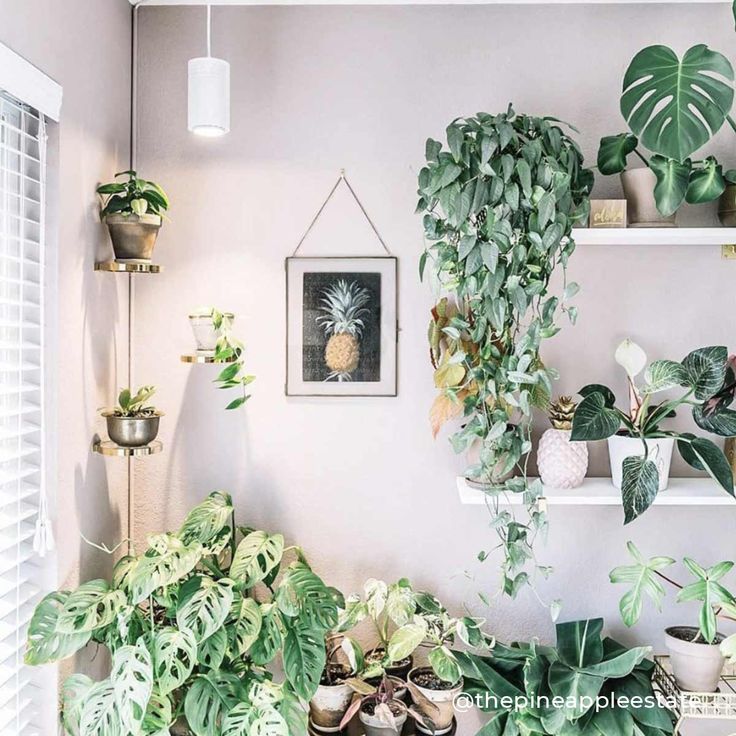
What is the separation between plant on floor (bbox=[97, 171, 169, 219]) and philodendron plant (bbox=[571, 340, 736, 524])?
1.24 metres

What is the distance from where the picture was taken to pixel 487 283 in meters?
1.87

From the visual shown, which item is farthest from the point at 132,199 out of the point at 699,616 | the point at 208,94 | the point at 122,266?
the point at 699,616

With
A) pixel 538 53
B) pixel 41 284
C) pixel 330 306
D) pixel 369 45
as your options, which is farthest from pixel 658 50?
pixel 41 284

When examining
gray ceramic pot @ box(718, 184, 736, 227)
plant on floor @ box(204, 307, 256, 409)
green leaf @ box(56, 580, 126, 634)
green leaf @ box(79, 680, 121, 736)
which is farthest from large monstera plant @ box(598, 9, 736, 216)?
green leaf @ box(79, 680, 121, 736)

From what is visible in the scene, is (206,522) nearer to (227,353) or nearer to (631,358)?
(227,353)

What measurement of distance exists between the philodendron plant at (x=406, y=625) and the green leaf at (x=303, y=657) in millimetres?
178

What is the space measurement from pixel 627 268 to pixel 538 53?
684 millimetres

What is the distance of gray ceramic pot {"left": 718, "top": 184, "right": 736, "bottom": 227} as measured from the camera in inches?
82.9

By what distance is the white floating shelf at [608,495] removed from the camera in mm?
2039

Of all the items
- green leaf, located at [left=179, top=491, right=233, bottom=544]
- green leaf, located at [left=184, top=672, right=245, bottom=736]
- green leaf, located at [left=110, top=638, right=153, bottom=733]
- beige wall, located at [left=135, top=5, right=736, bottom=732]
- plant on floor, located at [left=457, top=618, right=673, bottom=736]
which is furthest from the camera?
beige wall, located at [left=135, top=5, right=736, bottom=732]

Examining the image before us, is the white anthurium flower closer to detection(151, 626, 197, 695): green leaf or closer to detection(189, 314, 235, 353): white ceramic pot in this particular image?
detection(189, 314, 235, 353): white ceramic pot

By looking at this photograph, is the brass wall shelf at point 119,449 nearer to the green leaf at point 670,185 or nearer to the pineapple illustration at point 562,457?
the pineapple illustration at point 562,457

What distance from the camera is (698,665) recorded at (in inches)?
80.4

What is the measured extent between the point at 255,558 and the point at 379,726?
0.56 m
